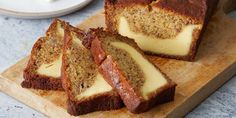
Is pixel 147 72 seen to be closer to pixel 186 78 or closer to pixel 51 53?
pixel 186 78

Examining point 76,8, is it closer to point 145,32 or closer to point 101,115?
point 145,32

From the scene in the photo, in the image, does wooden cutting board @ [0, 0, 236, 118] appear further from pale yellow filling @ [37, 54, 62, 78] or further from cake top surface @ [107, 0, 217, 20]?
cake top surface @ [107, 0, 217, 20]

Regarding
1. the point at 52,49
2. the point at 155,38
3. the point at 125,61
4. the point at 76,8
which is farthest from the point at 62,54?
the point at 76,8

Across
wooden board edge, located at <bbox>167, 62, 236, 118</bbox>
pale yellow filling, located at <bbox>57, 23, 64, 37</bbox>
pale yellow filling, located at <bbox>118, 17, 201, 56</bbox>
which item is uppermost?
pale yellow filling, located at <bbox>57, 23, 64, 37</bbox>

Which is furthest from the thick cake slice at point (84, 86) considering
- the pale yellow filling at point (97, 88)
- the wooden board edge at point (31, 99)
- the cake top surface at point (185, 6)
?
the cake top surface at point (185, 6)

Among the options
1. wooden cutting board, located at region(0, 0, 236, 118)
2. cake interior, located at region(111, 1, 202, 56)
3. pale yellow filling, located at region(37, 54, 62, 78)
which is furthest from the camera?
cake interior, located at region(111, 1, 202, 56)

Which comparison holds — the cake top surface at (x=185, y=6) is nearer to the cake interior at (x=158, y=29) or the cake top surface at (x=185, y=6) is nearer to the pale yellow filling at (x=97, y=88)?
the cake interior at (x=158, y=29)

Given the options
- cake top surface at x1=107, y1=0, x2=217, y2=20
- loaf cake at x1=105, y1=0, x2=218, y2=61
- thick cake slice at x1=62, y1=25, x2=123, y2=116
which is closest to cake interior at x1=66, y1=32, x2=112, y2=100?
thick cake slice at x1=62, y1=25, x2=123, y2=116

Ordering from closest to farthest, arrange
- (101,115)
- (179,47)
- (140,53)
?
(101,115), (140,53), (179,47)
